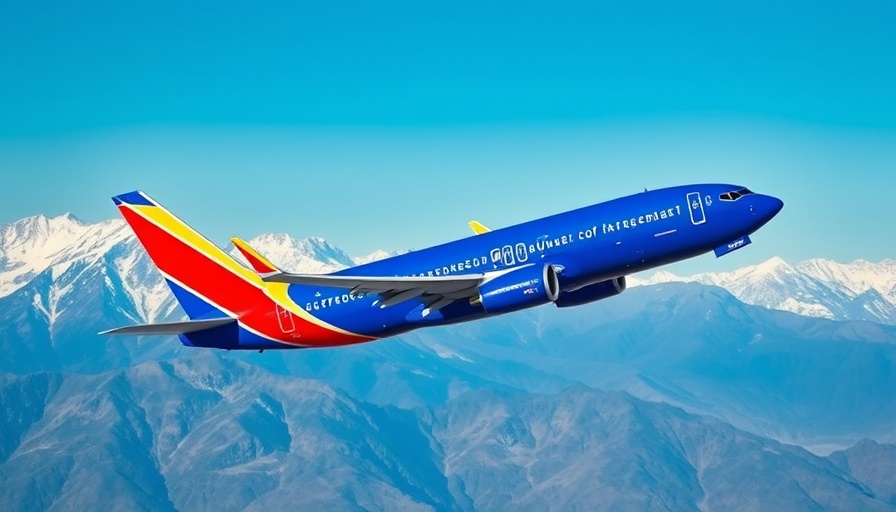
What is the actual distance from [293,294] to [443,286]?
15.1m

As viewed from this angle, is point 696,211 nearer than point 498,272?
Yes

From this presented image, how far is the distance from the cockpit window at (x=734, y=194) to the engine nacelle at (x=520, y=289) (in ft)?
38.9

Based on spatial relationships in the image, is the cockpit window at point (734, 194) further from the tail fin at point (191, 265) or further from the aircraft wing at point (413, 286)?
the tail fin at point (191, 265)

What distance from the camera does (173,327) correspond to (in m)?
72.9

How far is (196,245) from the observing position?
82.4m

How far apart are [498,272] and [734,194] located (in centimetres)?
1586

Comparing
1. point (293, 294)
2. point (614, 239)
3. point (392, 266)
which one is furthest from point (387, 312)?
point (614, 239)

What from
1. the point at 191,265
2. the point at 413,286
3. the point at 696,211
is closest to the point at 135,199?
the point at 191,265

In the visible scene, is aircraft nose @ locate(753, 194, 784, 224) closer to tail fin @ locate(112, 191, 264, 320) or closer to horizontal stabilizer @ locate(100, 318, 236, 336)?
tail fin @ locate(112, 191, 264, 320)

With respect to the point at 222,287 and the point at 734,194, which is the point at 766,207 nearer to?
the point at 734,194

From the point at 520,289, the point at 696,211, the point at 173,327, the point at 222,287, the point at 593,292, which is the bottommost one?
the point at 593,292

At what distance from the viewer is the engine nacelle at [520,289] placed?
2613 inches

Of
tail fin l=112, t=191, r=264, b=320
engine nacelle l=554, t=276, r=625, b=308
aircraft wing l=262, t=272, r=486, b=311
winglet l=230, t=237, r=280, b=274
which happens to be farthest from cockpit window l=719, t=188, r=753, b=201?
tail fin l=112, t=191, r=264, b=320

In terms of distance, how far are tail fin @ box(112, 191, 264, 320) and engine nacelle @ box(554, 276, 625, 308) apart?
2272cm
